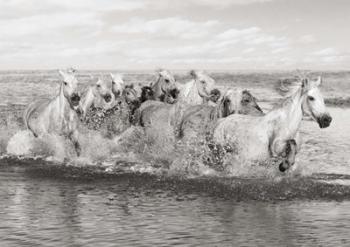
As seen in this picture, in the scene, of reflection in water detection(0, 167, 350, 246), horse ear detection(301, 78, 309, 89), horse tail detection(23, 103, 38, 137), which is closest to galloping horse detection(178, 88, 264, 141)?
horse ear detection(301, 78, 309, 89)

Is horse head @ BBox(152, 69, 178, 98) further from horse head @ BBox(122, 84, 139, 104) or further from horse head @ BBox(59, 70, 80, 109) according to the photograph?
horse head @ BBox(59, 70, 80, 109)

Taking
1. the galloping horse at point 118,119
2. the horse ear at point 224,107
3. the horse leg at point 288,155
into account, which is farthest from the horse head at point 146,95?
the horse leg at point 288,155

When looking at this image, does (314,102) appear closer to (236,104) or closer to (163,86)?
(236,104)

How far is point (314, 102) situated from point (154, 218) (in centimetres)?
347

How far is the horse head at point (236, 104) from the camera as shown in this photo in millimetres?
13664

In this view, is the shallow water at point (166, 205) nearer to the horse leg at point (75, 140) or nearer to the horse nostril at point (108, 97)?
the horse leg at point (75, 140)

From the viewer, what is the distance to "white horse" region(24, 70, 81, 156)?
48.8ft

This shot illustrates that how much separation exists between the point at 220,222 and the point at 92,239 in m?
1.80

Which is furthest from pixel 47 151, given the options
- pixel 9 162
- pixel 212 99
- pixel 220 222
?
pixel 220 222

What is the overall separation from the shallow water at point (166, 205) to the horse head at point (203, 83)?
2520 millimetres

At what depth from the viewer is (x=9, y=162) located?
15383 millimetres

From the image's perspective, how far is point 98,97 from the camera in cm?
1834

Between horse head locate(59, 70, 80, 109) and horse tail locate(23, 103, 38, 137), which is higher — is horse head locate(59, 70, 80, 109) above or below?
above

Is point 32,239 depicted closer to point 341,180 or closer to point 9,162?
point 341,180
